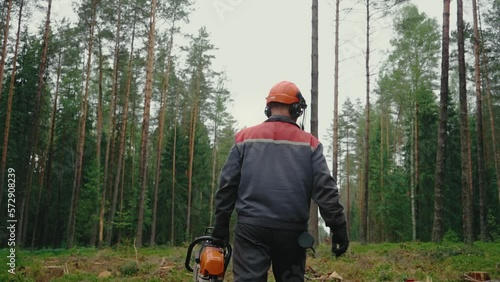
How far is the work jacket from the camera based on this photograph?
118 inches

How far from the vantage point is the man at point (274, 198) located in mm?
2973

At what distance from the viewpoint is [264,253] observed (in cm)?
297

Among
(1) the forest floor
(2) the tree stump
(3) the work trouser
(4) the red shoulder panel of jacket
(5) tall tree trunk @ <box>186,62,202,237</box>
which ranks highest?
(5) tall tree trunk @ <box>186,62,202,237</box>


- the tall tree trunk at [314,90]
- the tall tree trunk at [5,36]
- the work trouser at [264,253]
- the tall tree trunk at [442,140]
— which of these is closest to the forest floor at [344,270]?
the tall tree trunk at [314,90]

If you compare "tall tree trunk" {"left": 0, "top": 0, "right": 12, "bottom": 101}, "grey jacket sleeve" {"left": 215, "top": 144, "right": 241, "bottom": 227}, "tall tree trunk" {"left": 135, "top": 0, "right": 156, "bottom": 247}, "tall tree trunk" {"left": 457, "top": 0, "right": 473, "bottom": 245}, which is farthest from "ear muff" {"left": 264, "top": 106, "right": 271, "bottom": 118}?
"tall tree trunk" {"left": 0, "top": 0, "right": 12, "bottom": 101}

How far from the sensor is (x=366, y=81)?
20781mm

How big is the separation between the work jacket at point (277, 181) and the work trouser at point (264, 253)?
0.06m

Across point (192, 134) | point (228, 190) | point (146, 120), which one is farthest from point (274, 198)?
point (192, 134)

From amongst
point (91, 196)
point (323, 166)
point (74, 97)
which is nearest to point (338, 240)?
point (323, 166)

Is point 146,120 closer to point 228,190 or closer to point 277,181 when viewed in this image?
point 228,190

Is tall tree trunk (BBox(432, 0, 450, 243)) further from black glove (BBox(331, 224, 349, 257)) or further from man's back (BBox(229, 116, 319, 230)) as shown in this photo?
man's back (BBox(229, 116, 319, 230))

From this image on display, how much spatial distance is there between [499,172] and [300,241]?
25.6m

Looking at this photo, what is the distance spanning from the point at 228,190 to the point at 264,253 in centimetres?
56

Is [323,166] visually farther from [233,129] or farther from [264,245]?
[233,129]
